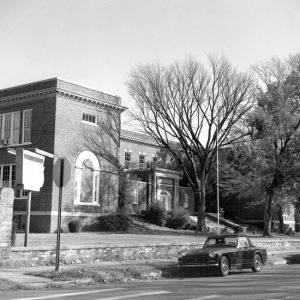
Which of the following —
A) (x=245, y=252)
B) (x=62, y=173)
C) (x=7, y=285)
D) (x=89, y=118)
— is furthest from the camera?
(x=89, y=118)

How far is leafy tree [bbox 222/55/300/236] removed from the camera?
37.0m

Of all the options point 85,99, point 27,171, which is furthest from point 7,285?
point 85,99

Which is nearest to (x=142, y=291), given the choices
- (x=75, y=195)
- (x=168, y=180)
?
(x=75, y=195)

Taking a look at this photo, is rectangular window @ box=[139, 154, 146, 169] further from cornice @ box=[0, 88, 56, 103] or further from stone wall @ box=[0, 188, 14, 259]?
stone wall @ box=[0, 188, 14, 259]

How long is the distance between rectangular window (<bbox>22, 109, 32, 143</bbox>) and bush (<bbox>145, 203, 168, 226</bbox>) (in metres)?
12.3

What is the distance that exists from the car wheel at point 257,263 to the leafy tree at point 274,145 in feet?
60.5

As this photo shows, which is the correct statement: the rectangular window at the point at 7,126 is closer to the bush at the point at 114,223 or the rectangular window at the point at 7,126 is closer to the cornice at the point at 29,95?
the cornice at the point at 29,95

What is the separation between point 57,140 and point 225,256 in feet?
66.9

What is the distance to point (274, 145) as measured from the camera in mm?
38125

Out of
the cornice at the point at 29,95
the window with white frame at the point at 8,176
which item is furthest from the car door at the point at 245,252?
the window with white frame at the point at 8,176

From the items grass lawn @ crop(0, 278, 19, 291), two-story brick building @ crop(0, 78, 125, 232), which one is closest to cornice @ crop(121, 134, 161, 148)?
two-story brick building @ crop(0, 78, 125, 232)

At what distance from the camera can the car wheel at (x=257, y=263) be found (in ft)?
61.1

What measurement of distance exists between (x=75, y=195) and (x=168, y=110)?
10190mm

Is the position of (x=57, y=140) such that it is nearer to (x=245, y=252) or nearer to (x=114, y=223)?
(x=114, y=223)
